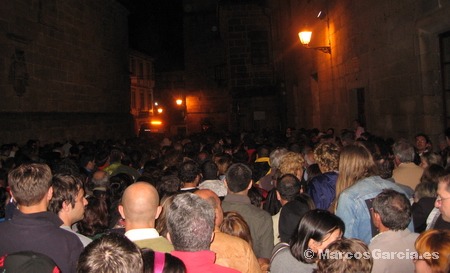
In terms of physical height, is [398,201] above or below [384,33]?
below

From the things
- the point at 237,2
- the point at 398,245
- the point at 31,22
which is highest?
the point at 237,2

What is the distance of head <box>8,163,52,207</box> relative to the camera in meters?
3.07

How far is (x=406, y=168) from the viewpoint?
509 cm

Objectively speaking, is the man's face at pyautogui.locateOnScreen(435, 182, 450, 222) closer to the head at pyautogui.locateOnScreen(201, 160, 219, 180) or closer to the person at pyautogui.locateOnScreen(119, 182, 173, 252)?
the person at pyautogui.locateOnScreen(119, 182, 173, 252)

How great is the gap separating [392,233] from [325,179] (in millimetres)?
1532

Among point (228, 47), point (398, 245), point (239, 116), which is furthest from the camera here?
point (228, 47)

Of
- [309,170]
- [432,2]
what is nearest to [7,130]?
[309,170]

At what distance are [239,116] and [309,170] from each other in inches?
700

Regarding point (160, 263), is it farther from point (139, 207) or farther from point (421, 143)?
point (421, 143)

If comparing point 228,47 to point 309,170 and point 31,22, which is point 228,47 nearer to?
point 31,22

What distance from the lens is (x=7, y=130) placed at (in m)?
12.8

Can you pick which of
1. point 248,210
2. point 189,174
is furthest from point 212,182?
point 248,210

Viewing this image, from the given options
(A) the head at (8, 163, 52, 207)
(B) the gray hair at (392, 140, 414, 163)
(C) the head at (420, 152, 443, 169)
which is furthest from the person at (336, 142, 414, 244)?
(A) the head at (8, 163, 52, 207)

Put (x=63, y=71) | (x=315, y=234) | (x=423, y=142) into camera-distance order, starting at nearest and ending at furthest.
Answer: (x=315, y=234), (x=423, y=142), (x=63, y=71)
